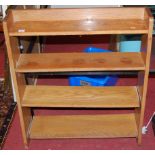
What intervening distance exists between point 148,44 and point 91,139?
93cm

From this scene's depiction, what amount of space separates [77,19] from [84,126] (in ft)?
2.83

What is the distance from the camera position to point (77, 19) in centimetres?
188

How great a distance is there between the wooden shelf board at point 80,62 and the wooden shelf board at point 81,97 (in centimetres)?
29

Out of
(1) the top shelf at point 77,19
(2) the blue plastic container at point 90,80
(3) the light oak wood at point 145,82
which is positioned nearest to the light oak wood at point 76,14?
(1) the top shelf at point 77,19

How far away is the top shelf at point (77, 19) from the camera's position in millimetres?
1765

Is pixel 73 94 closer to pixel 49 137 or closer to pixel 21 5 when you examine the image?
pixel 49 137

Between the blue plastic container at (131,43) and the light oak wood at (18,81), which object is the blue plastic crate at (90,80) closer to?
the blue plastic container at (131,43)

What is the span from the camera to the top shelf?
176 cm

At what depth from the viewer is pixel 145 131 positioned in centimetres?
232

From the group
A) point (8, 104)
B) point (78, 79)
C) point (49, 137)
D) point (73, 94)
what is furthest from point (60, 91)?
point (8, 104)

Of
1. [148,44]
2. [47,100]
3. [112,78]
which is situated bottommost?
[112,78]

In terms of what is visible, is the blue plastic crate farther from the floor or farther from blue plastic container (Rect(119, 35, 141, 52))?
the floor

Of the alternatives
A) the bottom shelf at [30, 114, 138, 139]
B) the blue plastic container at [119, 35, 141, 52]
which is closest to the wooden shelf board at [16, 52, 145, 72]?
the bottom shelf at [30, 114, 138, 139]

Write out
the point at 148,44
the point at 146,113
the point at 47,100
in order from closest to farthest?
the point at 148,44, the point at 47,100, the point at 146,113
